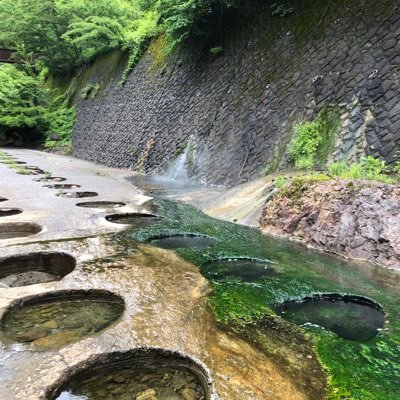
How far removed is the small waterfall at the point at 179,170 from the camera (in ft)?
45.3

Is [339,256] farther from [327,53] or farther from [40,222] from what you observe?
[327,53]

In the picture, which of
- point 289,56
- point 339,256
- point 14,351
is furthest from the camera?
point 289,56

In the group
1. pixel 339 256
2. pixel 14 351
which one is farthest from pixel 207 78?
pixel 14 351

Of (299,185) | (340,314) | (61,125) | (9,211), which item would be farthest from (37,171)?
(340,314)

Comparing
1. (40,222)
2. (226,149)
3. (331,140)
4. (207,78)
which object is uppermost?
(207,78)

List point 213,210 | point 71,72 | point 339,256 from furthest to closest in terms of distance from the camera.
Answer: point 71,72
point 213,210
point 339,256

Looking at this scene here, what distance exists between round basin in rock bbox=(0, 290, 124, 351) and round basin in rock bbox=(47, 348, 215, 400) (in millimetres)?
434

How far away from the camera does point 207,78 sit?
14547mm

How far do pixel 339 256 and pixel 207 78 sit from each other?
1042 centimetres

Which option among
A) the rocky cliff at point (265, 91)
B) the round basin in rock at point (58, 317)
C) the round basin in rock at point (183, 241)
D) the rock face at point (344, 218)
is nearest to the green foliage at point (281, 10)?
the rocky cliff at point (265, 91)

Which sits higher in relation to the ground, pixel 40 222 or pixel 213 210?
pixel 213 210

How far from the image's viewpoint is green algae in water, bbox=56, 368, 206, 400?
2541 millimetres

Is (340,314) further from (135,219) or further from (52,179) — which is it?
(52,179)

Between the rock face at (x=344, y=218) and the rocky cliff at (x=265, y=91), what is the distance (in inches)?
84.4
